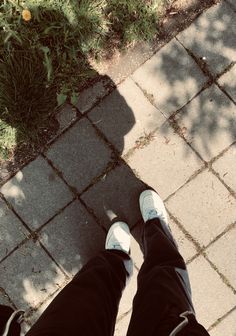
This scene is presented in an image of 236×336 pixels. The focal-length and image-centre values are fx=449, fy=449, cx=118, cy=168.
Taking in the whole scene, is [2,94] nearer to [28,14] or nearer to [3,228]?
[28,14]

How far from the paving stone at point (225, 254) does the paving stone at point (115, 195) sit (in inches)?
25.2

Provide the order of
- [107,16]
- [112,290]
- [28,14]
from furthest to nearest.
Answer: [107,16], [28,14], [112,290]

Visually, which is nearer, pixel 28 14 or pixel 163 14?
pixel 28 14

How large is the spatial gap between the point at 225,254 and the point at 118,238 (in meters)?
0.81

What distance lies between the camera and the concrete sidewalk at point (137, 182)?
129 inches

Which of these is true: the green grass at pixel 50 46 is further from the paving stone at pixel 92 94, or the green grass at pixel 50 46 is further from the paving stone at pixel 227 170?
the paving stone at pixel 227 170

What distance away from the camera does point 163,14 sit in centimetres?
331

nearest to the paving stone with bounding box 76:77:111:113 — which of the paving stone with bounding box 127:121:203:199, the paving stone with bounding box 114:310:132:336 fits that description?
the paving stone with bounding box 127:121:203:199

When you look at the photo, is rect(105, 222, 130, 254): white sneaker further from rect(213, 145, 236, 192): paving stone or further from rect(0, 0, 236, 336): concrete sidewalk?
rect(213, 145, 236, 192): paving stone

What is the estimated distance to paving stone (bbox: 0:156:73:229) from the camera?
129 inches

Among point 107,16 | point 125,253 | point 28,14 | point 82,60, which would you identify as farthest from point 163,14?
point 125,253

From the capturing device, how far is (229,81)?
3.31 meters

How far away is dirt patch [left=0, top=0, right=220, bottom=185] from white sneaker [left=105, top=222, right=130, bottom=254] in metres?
0.78

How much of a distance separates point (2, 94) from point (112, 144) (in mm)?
849
